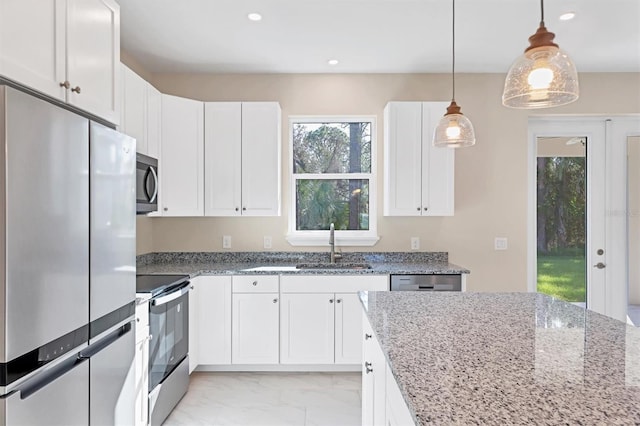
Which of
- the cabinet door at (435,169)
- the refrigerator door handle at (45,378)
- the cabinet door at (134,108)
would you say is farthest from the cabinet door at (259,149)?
the refrigerator door handle at (45,378)

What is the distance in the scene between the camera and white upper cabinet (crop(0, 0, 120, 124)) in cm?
123

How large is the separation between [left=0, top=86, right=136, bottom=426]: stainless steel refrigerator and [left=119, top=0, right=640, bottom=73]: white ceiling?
1.31 m

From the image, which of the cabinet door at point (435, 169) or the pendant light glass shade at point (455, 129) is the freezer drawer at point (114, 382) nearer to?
the pendant light glass shade at point (455, 129)

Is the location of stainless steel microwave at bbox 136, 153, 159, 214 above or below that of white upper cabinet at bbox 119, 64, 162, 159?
below

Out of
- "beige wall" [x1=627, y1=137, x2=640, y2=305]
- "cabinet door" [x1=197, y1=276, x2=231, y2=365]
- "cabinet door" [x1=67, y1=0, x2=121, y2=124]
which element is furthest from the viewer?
"beige wall" [x1=627, y1=137, x2=640, y2=305]

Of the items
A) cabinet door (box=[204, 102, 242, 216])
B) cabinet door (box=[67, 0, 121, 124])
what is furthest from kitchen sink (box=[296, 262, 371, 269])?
cabinet door (box=[67, 0, 121, 124])

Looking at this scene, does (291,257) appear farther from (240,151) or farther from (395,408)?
(395,408)

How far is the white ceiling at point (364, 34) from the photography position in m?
2.40

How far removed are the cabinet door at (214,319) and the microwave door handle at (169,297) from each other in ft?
0.93

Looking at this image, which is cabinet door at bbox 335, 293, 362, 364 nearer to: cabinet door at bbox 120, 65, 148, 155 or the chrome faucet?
the chrome faucet

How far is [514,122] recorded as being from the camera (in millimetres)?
3498

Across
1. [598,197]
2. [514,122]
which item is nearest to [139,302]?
[514,122]

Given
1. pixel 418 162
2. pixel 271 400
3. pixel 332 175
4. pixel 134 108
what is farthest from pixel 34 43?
pixel 418 162

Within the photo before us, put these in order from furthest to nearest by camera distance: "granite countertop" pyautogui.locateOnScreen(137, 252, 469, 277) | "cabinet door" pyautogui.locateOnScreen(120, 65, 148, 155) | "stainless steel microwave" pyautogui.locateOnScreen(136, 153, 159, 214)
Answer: "granite countertop" pyautogui.locateOnScreen(137, 252, 469, 277), "cabinet door" pyautogui.locateOnScreen(120, 65, 148, 155), "stainless steel microwave" pyautogui.locateOnScreen(136, 153, 159, 214)
